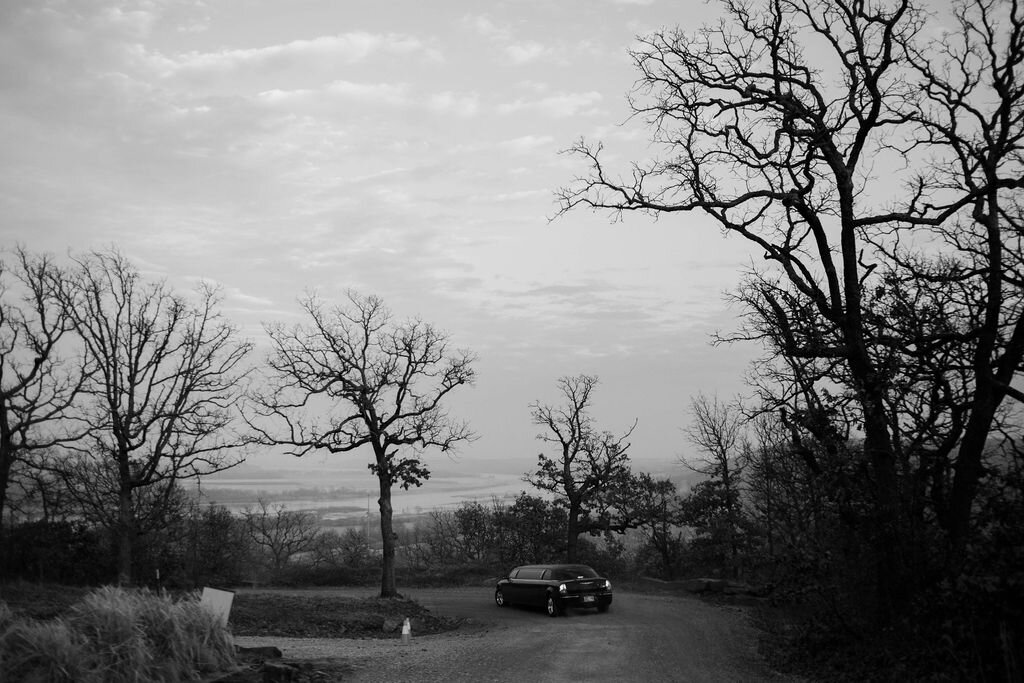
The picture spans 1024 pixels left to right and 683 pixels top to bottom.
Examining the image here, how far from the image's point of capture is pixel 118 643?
942 centimetres

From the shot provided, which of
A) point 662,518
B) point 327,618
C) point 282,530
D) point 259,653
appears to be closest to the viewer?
point 259,653

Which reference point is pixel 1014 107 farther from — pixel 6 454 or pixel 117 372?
pixel 6 454

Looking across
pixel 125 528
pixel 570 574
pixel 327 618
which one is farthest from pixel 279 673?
pixel 125 528

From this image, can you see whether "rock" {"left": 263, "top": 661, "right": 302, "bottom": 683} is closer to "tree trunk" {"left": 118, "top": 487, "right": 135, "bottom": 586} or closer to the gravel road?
the gravel road

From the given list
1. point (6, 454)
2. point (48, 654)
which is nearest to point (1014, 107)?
point (48, 654)

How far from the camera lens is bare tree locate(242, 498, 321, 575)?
5378 cm

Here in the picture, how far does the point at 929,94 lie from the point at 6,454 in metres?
34.2

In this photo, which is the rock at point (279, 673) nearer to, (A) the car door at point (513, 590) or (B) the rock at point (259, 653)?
(B) the rock at point (259, 653)

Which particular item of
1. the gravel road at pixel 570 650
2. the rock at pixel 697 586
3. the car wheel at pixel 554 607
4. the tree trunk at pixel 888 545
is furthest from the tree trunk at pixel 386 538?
the tree trunk at pixel 888 545

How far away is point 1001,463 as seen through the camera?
14188mm

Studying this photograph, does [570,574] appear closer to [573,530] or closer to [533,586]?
[533,586]

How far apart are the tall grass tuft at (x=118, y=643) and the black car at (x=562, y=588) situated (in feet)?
43.1

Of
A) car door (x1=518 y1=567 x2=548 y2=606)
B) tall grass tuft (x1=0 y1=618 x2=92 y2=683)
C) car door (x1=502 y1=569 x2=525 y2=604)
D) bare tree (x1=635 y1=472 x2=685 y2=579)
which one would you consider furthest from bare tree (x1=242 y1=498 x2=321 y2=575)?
tall grass tuft (x1=0 y1=618 x2=92 y2=683)

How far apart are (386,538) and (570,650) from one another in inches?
581
